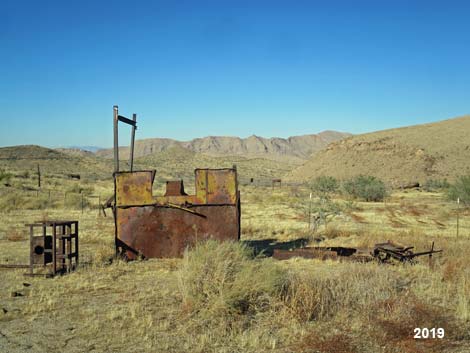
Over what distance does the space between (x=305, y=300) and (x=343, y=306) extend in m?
0.61

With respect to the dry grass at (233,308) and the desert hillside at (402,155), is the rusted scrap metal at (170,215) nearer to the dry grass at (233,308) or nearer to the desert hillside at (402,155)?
the dry grass at (233,308)

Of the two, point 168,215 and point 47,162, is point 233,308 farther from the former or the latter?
point 47,162

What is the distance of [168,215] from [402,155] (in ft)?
193

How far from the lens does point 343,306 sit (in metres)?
6.82

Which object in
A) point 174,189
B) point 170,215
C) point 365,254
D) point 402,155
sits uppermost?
point 402,155

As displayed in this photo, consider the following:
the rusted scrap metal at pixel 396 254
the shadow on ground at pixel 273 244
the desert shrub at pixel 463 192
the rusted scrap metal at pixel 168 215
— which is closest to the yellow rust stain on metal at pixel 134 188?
the rusted scrap metal at pixel 168 215

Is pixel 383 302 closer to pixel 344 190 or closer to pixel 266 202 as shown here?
pixel 266 202

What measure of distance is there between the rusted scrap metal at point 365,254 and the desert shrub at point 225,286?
3.56 meters

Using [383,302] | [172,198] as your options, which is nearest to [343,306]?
[383,302]

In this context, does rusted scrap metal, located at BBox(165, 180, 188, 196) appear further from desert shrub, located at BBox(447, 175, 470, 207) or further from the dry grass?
desert shrub, located at BBox(447, 175, 470, 207)

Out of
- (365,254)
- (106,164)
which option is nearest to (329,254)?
(365,254)

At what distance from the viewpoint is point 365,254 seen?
10820 millimetres

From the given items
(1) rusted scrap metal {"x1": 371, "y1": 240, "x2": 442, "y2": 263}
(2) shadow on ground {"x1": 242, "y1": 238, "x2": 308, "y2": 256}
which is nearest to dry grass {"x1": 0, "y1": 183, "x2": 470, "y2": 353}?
(1) rusted scrap metal {"x1": 371, "y1": 240, "x2": 442, "y2": 263}

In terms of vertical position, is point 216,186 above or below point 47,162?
below
